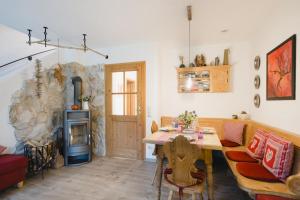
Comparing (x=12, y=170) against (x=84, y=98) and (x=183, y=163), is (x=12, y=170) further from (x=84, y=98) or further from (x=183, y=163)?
(x=183, y=163)

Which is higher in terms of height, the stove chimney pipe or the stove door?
the stove chimney pipe

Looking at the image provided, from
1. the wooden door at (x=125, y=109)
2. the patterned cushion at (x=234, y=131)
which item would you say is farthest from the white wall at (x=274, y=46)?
the wooden door at (x=125, y=109)

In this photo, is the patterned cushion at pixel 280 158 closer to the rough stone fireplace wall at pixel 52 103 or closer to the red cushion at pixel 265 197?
the red cushion at pixel 265 197

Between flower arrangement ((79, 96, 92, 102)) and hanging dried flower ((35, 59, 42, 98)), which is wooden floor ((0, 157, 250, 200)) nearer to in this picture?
flower arrangement ((79, 96, 92, 102))

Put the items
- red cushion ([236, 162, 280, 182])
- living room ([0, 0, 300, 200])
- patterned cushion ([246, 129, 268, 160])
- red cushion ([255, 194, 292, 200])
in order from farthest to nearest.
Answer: patterned cushion ([246, 129, 268, 160]) < living room ([0, 0, 300, 200]) < red cushion ([236, 162, 280, 182]) < red cushion ([255, 194, 292, 200])

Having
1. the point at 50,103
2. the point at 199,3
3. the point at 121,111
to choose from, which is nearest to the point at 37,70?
the point at 50,103

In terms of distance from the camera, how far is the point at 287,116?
2.08m

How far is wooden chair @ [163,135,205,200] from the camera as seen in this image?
1.72 m

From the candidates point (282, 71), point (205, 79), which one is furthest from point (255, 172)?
point (205, 79)

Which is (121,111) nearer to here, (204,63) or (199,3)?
(204,63)

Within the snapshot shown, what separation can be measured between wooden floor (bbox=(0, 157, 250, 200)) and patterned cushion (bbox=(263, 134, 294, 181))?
2.51 feet

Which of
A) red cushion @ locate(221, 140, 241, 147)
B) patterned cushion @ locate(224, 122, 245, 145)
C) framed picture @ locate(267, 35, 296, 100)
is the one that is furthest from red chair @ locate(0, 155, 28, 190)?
framed picture @ locate(267, 35, 296, 100)

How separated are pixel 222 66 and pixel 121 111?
2.44 m

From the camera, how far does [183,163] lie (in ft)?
5.77
